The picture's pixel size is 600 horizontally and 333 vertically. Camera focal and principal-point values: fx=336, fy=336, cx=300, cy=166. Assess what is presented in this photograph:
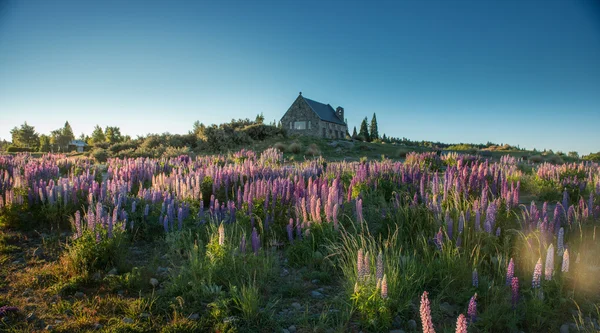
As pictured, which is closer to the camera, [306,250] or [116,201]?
[306,250]

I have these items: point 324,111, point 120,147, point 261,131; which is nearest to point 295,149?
point 261,131

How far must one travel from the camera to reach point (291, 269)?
4.18 meters

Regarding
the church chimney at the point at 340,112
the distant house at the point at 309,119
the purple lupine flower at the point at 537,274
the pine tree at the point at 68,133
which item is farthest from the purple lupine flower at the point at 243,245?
the pine tree at the point at 68,133

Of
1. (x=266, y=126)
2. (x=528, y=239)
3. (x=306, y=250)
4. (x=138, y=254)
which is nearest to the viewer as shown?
(x=528, y=239)

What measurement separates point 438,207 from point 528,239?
1217 millimetres

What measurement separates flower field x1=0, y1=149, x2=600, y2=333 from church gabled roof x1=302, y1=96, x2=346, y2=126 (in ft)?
165

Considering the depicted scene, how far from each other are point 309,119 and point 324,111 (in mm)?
5444

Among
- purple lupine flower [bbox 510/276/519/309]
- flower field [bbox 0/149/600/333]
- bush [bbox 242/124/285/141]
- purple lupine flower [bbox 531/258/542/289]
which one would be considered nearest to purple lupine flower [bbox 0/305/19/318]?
flower field [bbox 0/149/600/333]

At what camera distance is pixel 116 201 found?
527 centimetres

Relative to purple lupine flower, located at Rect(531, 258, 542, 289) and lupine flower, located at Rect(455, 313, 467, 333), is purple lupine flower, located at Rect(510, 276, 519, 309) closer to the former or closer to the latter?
purple lupine flower, located at Rect(531, 258, 542, 289)

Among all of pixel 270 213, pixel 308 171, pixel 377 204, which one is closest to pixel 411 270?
pixel 270 213

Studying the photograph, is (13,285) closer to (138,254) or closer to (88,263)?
(88,263)

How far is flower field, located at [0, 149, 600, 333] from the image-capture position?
294 centimetres

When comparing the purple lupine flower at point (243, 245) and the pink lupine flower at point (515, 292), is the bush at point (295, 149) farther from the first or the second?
the pink lupine flower at point (515, 292)
